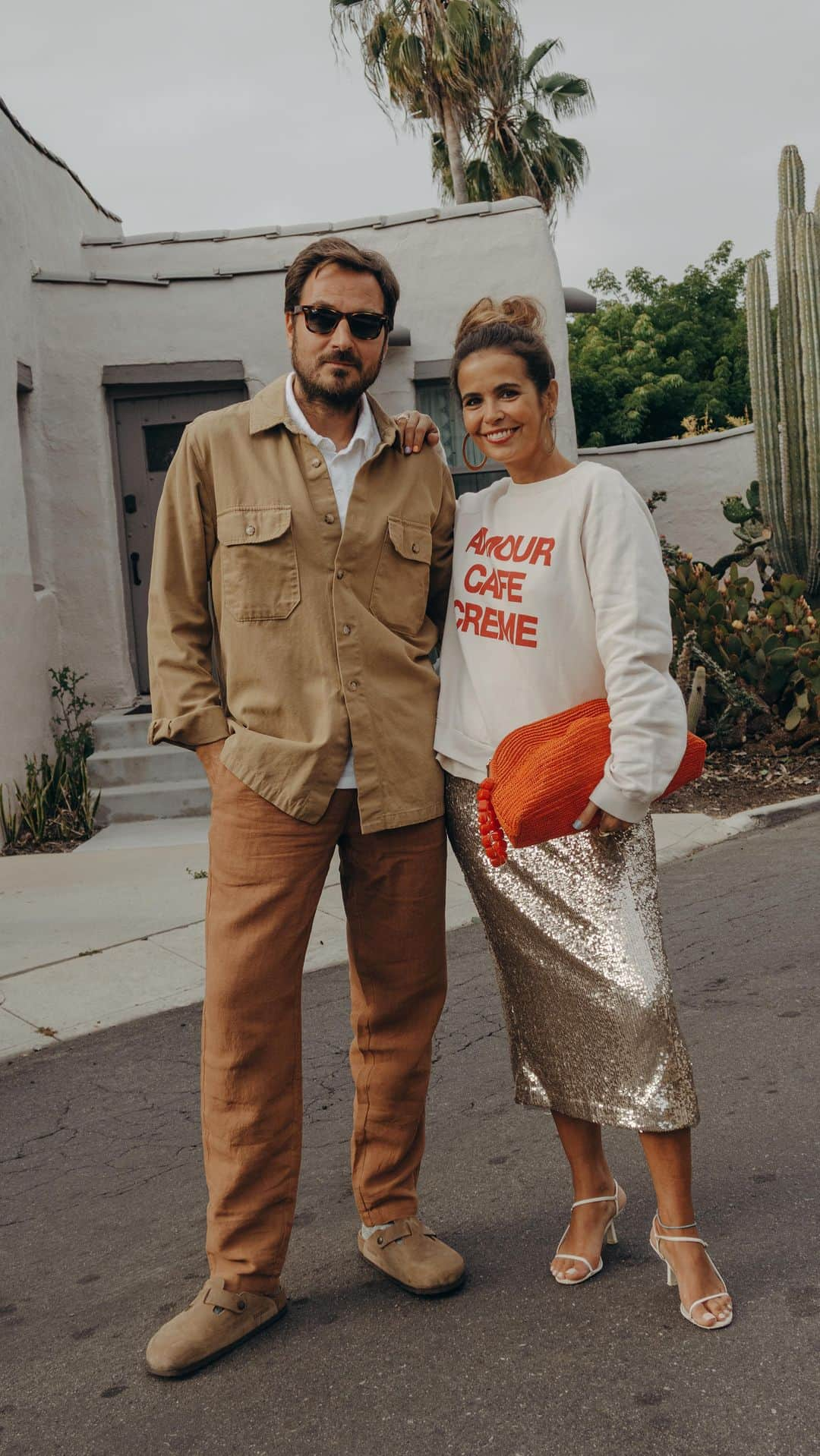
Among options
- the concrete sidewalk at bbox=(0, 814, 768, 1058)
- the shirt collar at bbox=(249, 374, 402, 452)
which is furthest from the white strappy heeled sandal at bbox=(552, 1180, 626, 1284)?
the concrete sidewalk at bbox=(0, 814, 768, 1058)

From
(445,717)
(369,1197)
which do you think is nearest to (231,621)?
(445,717)

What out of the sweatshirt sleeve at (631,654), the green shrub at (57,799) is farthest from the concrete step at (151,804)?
the sweatshirt sleeve at (631,654)

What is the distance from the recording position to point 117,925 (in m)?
6.24

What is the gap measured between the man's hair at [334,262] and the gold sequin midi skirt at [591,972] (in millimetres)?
1088

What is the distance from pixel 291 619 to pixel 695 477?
1235 cm

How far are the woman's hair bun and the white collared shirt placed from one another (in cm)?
28

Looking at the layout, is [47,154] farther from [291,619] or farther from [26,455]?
[291,619]

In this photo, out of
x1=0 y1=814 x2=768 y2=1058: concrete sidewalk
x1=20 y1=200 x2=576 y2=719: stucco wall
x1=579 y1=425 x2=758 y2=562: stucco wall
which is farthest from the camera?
x1=579 y1=425 x2=758 y2=562: stucco wall

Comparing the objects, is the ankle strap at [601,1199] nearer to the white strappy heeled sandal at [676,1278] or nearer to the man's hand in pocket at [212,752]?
the white strappy heeled sandal at [676,1278]

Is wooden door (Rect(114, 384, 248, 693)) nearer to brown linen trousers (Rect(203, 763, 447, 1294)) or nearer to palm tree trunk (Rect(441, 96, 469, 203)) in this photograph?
brown linen trousers (Rect(203, 763, 447, 1294))

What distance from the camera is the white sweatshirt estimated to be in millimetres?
2477

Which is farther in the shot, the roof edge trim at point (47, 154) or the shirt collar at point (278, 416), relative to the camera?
the roof edge trim at point (47, 154)

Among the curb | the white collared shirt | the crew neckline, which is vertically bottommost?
the curb

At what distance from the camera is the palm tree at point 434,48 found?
19891 millimetres
